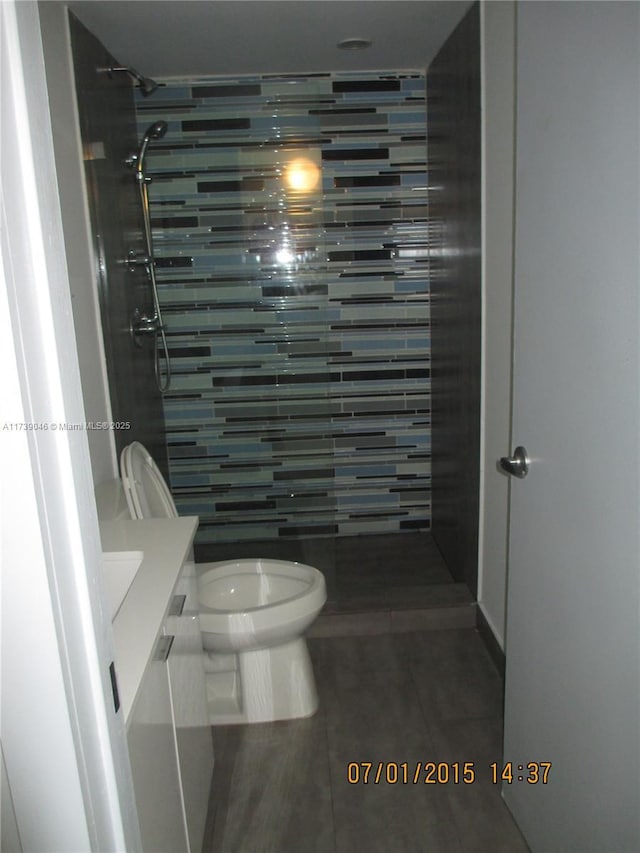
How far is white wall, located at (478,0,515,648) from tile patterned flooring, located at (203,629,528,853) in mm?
302

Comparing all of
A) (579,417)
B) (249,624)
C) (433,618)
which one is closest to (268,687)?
(249,624)

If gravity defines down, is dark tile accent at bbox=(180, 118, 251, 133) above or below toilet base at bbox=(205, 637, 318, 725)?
above

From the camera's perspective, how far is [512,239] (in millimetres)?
2080

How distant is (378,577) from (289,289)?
4.36ft

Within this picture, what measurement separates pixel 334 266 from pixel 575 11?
211cm

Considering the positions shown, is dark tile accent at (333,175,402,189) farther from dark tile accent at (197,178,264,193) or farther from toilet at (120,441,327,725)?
toilet at (120,441,327,725)

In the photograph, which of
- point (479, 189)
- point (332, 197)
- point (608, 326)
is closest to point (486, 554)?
point (479, 189)

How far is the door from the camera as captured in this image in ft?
3.45

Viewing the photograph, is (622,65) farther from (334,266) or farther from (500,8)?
(334,266)

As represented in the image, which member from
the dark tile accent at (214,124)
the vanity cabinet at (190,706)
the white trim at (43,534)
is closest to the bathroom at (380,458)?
the white trim at (43,534)

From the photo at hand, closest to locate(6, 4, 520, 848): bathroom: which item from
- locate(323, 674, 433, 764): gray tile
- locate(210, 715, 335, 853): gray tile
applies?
locate(323, 674, 433, 764): gray tile

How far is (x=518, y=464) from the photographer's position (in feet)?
5.00

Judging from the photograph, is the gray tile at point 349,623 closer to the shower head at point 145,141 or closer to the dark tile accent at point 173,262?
the dark tile accent at point 173,262

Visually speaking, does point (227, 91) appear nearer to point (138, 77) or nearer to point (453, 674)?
point (138, 77)
